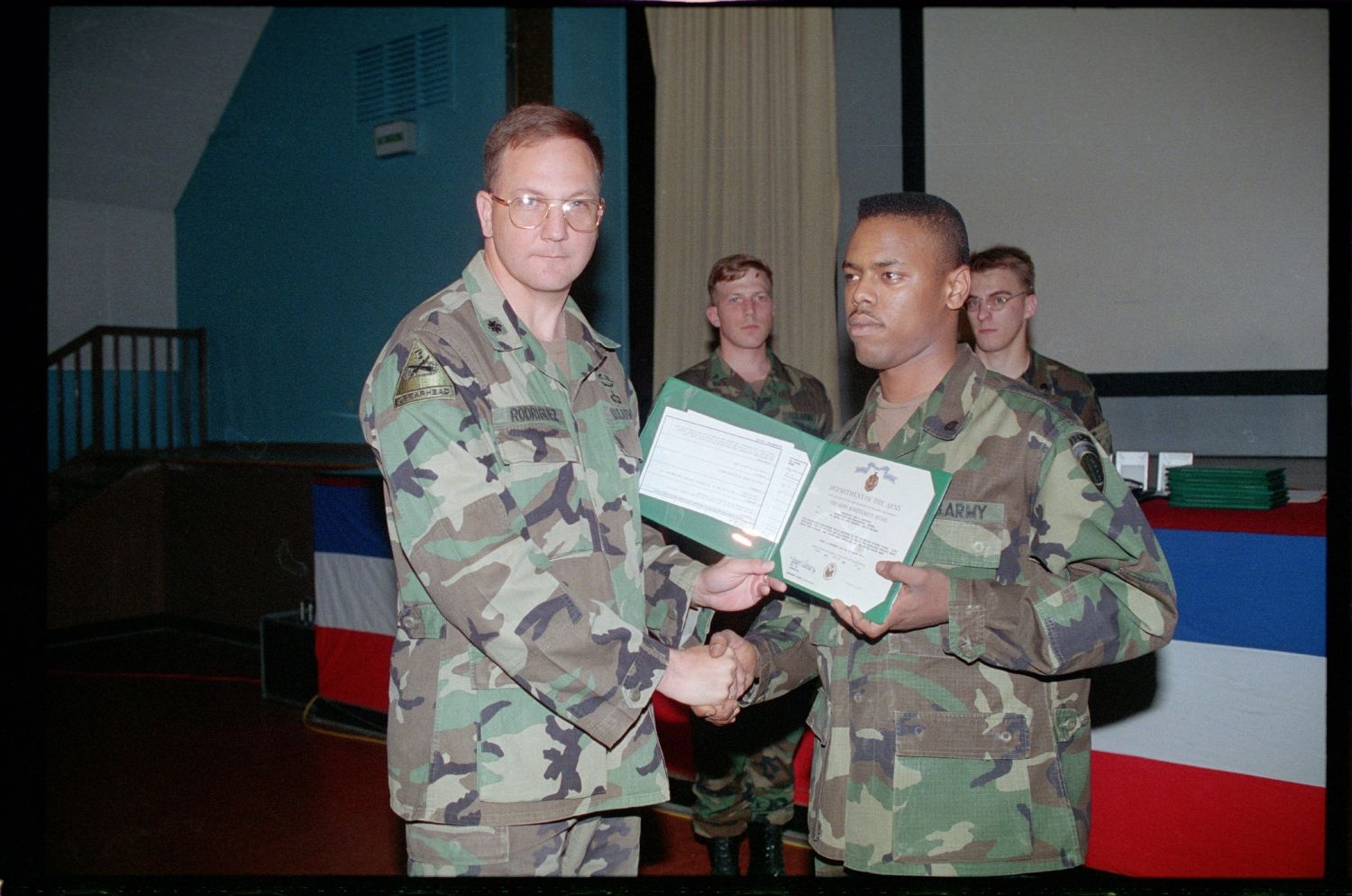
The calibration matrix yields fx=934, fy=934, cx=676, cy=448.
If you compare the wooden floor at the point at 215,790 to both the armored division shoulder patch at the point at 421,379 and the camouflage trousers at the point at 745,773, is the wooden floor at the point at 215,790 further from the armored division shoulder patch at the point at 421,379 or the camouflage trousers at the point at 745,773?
the armored division shoulder patch at the point at 421,379

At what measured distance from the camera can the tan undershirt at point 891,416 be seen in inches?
62.1

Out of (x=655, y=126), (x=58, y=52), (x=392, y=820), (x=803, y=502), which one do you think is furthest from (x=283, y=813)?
(x=58, y=52)

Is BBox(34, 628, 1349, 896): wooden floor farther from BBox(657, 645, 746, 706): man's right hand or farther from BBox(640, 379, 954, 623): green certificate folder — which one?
BBox(640, 379, 954, 623): green certificate folder

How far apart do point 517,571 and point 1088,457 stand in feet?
2.82

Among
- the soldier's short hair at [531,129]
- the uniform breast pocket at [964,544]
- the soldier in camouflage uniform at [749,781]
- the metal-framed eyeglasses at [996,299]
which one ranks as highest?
the soldier's short hair at [531,129]

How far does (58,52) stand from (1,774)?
625cm

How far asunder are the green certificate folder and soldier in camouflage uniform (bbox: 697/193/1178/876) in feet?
0.18

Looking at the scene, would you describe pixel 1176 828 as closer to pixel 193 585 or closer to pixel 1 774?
pixel 1 774

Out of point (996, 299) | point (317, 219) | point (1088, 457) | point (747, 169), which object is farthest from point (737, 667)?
point (317, 219)

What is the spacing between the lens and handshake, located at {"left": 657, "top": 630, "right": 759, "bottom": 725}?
4.63 feet

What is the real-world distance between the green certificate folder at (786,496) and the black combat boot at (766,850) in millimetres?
1491

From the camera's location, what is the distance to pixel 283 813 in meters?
3.23

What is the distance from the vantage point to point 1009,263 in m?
2.82

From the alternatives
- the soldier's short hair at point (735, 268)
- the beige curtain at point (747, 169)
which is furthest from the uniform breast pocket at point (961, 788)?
the beige curtain at point (747, 169)
